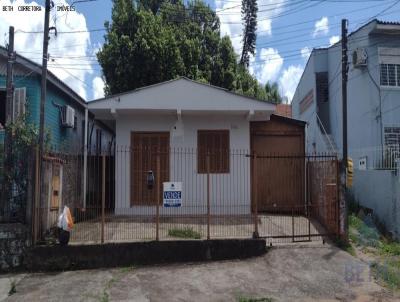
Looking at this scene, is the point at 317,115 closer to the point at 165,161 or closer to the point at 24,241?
the point at 165,161

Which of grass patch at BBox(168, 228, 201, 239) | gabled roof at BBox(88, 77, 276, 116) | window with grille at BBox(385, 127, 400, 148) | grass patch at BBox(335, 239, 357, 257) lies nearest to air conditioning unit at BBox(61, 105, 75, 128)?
gabled roof at BBox(88, 77, 276, 116)

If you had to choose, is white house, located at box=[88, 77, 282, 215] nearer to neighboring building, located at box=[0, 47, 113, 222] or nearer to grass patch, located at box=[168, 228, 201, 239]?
neighboring building, located at box=[0, 47, 113, 222]

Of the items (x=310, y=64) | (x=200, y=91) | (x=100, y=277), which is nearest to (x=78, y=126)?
(x=200, y=91)

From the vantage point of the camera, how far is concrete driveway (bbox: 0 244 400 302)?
24.7 feet

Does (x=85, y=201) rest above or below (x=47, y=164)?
below

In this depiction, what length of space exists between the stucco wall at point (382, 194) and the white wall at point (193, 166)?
142 inches

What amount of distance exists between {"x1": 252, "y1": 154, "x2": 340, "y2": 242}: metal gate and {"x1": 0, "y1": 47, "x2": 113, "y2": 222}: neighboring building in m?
4.61

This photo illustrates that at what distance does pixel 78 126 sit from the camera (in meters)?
15.7

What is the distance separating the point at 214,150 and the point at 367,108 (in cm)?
681

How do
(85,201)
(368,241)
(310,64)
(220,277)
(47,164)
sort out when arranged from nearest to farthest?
(220,277) → (47,164) → (368,241) → (85,201) → (310,64)

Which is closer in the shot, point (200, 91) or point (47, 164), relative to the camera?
point (47, 164)

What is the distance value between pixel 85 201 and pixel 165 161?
Answer: 259 cm

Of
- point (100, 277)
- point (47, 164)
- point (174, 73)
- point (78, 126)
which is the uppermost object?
point (174, 73)

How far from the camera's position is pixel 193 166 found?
1348 centimetres
